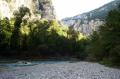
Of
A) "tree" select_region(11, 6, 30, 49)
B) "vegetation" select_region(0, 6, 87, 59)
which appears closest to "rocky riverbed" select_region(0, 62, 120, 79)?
"vegetation" select_region(0, 6, 87, 59)

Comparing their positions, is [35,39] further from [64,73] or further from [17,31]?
[64,73]

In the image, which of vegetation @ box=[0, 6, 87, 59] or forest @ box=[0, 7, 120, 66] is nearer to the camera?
forest @ box=[0, 7, 120, 66]

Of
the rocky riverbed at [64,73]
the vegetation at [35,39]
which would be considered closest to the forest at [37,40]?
the vegetation at [35,39]

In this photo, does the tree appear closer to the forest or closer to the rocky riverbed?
the forest

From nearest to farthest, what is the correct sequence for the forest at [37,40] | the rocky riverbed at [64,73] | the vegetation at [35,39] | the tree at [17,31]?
the rocky riverbed at [64,73], the forest at [37,40], the vegetation at [35,39], the tree at [17,31]

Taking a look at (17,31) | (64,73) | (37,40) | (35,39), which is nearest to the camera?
(64,73)

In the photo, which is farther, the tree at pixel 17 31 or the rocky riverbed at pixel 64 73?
the tree at pixel 17 31

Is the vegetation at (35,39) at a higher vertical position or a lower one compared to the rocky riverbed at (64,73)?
higher

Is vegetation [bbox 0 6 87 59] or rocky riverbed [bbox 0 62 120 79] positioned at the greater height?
vegetation [bbox 0 6 87 59]

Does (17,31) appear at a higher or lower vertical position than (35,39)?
higher

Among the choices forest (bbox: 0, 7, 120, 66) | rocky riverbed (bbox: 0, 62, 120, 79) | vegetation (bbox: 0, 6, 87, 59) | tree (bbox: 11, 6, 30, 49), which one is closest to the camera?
rocky riverbed (bbox: 0, 62, 120, 79)

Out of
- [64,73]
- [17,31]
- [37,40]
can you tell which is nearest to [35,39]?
[37,40]

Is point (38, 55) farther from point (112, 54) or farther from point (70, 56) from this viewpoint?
point (112, 54)

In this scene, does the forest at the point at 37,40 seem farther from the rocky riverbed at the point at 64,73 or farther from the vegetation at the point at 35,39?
the rocky riverbed at the point at 64,73
